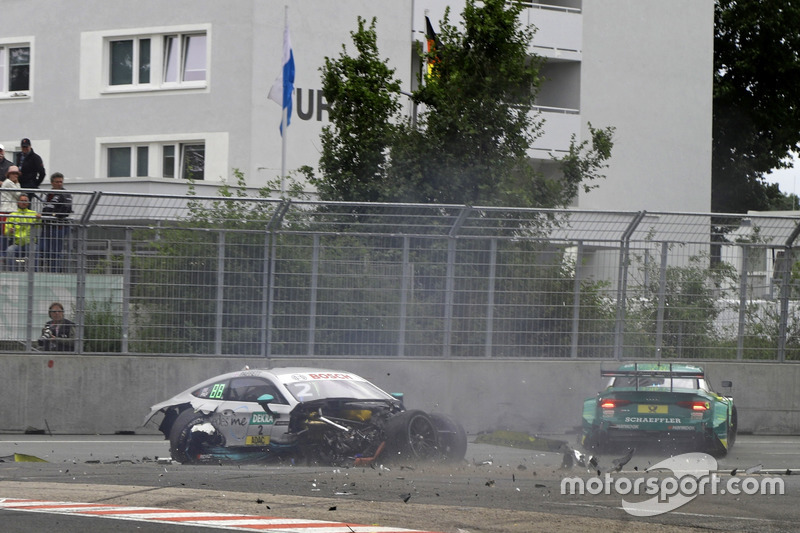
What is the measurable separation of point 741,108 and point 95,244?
36.7 metres

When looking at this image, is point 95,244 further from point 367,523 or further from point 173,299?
point 367,523

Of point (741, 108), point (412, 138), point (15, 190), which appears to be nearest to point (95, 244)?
point (15, 190)

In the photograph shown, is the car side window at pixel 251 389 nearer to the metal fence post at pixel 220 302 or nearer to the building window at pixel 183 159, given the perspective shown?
the metal fence post at pixel 220 302

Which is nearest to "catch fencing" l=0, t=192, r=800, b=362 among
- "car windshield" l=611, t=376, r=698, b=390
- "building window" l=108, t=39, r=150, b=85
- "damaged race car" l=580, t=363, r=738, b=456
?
"car windshield" l=611, t=376, r=698, b=390

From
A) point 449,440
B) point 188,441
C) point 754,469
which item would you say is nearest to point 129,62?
point 188,441

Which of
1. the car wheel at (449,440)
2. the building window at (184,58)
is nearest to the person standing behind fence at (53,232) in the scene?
the car wheel at (449,440)

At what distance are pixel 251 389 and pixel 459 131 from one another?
27.1ft

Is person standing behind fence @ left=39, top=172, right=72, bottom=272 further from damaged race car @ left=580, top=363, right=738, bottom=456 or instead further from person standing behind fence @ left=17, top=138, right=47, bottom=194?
damaged race car @ left=580, top=363, right=738, bottom=456

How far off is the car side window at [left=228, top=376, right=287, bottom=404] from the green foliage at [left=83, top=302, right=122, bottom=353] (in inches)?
135

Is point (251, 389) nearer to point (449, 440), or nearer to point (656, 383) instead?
point (449, 440)

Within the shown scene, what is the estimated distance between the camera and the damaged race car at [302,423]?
1144cm

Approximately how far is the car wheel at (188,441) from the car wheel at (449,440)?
237cm

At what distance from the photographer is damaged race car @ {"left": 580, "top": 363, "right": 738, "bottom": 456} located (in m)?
12.8

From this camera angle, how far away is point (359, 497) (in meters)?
8.95
